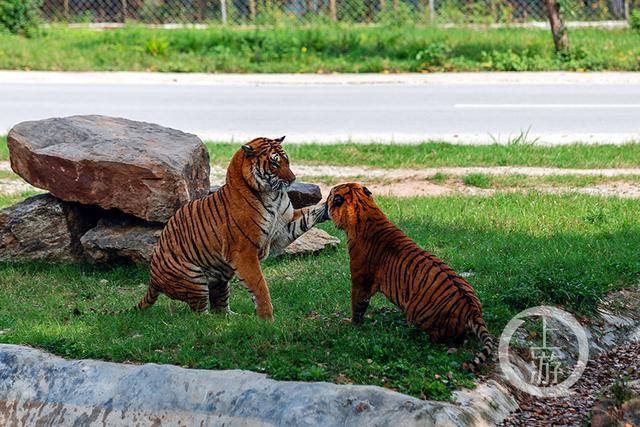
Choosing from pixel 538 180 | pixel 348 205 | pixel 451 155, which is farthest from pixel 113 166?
pixel 451 155

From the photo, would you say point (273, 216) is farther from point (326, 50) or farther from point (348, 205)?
point (326, 50)

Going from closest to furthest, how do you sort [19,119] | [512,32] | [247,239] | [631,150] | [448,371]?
[448,371]
[247,239]
[631,150]
[19,119]
[512,32]

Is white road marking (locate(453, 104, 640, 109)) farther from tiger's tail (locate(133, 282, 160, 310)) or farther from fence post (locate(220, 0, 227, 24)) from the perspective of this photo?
tiger's tail (locate(133, 282, 160, 310))

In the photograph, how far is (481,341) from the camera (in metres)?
6.47

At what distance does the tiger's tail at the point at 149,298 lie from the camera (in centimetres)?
790

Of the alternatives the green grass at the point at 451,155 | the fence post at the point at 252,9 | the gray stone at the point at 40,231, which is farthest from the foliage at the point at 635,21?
the gray stone at the point at 40,231

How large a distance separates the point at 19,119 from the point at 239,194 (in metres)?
9.20

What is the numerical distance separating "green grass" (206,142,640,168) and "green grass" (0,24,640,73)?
5.80 metres

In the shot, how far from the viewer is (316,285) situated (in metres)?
8.46

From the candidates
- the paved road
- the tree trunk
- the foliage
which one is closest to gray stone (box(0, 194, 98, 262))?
the paved road

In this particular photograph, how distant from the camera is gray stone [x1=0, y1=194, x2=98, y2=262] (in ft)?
30.9

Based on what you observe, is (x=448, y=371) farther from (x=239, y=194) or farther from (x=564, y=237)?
(x=564, y=237)

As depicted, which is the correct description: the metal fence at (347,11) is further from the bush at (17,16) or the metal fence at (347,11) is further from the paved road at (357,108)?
the paved road at (357,108)

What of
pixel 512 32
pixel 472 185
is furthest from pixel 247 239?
pixel 512 32
